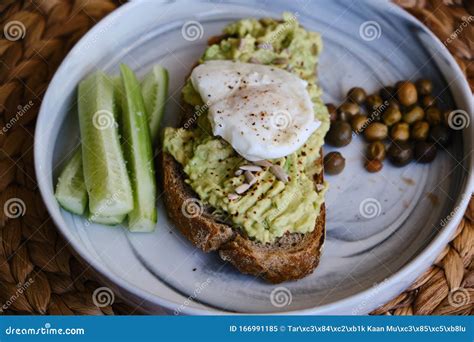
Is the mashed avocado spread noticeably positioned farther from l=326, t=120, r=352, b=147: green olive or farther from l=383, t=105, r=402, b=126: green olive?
l=383, t=105, r=402, b=126: green olive

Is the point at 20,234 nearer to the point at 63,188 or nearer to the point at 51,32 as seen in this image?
the point at 63,188

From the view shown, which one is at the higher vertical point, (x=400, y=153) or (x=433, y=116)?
(x=433, y=116)

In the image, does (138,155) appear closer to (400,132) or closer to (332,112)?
(332,112)

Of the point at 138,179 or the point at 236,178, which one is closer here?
the point at 236,178

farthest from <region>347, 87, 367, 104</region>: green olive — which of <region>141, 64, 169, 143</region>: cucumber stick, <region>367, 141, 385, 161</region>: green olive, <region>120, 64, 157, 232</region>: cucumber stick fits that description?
<region>120, 64, 157, 232</region>: cucumber stick

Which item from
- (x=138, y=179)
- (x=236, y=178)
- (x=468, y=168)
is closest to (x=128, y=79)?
(x=138, y=179)

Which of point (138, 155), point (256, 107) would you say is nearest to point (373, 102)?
point (256, 107)
